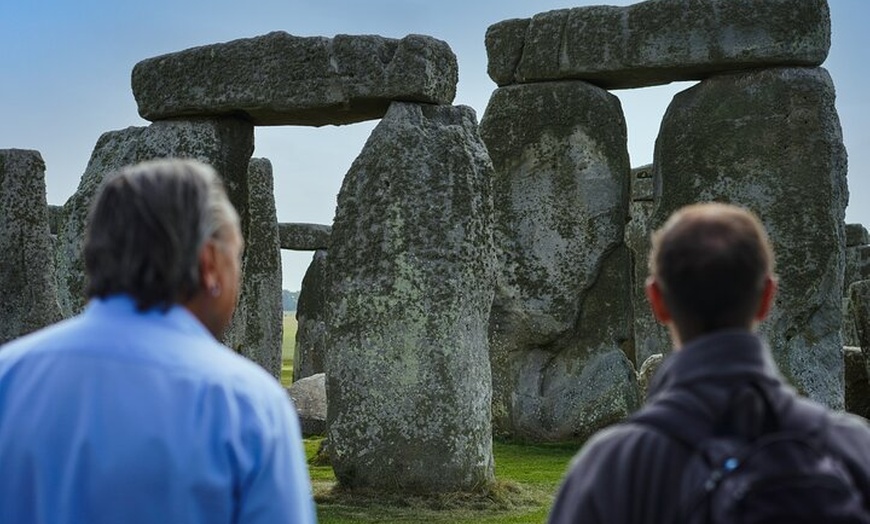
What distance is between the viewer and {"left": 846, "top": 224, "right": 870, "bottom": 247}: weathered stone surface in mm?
20594

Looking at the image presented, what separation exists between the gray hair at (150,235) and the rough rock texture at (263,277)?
9478 mm

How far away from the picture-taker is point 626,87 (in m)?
12.1

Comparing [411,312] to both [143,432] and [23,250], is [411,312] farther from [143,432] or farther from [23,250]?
[143,432]

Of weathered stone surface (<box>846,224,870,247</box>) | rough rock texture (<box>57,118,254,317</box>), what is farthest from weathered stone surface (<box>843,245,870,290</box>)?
rough rock texture (<box>57,118,254,317</box>)

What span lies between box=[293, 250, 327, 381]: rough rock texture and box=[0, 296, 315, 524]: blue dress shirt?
14699 mm

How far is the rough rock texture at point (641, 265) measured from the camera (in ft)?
47.9

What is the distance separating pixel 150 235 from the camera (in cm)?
225

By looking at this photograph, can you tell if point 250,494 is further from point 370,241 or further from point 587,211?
point 587,211

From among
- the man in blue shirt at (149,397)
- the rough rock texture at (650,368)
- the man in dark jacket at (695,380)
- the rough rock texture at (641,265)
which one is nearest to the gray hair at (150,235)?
the man in blue shirt at (149,397)

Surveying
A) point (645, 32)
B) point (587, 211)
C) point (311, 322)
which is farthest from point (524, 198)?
point (311, 322)

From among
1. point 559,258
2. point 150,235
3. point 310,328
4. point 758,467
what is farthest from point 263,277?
point 758,467

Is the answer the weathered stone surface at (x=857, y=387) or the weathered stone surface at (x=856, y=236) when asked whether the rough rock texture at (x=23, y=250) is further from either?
the weathered stone surface at (x=856, y=236)

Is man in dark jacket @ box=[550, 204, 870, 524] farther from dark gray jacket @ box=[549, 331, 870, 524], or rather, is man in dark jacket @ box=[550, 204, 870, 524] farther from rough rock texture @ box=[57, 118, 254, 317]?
rough rock texture @ box=[57, 118, 254, 317]

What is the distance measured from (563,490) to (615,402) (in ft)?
31.2
